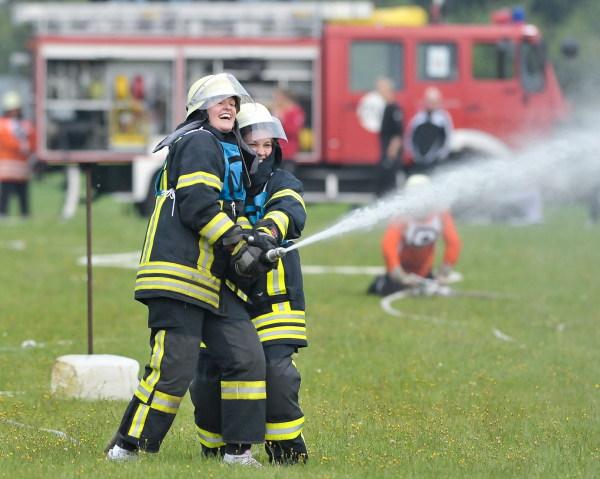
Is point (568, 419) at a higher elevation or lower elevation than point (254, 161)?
lower

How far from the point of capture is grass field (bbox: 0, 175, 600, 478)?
6453mm

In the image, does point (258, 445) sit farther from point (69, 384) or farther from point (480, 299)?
point (480, 299)

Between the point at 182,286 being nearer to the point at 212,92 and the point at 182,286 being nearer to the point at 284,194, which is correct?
the point at 284,194

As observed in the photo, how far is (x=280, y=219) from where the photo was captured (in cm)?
630

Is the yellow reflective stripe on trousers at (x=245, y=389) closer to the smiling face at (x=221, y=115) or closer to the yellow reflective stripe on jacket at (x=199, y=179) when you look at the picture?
the yellow reflective stripe on jacket at (x=199, y=179)

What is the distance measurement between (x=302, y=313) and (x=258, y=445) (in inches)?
31.0

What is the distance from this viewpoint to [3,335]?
35.1ft

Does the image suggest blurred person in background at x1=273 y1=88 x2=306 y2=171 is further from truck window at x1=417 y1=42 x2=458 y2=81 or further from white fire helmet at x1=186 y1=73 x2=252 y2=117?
white fire helmet at x1=186 y1=73 x2=252 y2=117

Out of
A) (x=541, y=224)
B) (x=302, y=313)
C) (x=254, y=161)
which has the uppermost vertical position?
(x=254, y=161)

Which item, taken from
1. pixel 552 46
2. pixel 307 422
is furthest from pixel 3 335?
pixel 552 46

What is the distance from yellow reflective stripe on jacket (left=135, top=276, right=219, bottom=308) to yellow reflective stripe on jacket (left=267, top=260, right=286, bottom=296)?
11.8 inches

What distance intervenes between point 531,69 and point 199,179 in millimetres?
18476

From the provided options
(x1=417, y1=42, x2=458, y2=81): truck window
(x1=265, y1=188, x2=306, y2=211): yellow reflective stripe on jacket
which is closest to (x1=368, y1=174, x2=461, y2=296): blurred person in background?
(x1=265, y1=188, x2=306, y2=211): yellow reflective stripe on jacket


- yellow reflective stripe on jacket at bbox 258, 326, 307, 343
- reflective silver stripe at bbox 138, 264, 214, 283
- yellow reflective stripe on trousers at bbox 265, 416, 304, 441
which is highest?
reflective silver stripe at bbox 138, 264, 214, 283
